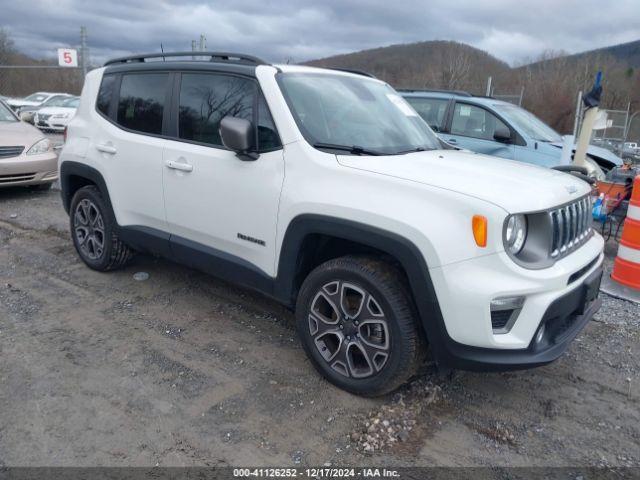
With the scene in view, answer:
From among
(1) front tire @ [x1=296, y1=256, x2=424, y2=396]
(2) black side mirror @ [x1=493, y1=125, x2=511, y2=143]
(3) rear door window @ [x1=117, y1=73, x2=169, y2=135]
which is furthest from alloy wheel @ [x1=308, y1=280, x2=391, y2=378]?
(2) black side mirror @ [x1=493, y1=125, x2=511, y2=143]

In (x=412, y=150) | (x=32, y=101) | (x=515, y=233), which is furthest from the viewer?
(x=32, y=101)

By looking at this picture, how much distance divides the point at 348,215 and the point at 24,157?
6.95m

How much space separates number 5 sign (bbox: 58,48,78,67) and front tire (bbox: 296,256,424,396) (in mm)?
17275

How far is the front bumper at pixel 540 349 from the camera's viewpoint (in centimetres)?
259

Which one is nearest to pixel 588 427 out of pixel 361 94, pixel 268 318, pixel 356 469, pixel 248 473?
pixel 356 469

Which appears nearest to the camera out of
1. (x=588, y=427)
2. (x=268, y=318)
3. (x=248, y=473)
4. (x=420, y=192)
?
(x=248, y=473)

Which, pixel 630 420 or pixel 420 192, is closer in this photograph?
pixel 420 192

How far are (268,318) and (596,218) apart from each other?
493cm

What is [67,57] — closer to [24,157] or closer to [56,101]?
[56,101]

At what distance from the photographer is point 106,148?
14.4 feet

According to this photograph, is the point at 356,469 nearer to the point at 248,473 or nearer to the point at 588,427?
the point at 248,473

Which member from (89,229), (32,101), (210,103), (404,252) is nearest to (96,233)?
(89,229)

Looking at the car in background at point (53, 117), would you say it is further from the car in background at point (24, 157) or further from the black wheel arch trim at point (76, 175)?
the black wheel arch trim at point (76, 175)

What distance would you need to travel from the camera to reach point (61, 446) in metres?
2.62
